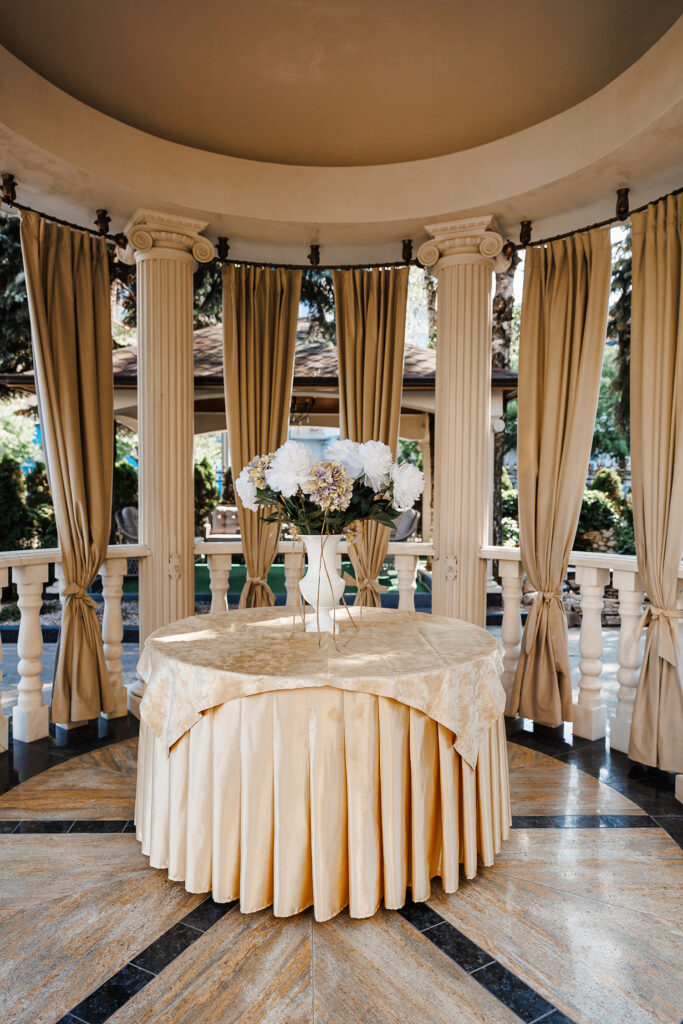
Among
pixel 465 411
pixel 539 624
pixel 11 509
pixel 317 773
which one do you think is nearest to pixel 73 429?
pixel 465 411

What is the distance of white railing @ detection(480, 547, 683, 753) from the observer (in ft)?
11.4

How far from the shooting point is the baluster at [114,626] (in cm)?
387

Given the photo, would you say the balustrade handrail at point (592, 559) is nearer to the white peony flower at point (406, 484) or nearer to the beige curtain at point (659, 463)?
the beige curtain at point (659, 463)

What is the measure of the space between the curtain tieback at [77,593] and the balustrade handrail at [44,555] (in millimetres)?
158

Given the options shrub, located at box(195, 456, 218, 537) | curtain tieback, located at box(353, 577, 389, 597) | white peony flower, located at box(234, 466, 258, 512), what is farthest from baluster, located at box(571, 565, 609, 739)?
shrub, located at box(195, 456, 218, 537)

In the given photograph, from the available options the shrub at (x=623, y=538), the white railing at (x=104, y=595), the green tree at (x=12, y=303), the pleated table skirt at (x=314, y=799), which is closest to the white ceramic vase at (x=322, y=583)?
the pleated table skirt at (x=314, y=799)

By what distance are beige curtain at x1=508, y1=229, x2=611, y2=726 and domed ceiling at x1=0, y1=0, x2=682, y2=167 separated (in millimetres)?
864

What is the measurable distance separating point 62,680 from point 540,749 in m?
2.59

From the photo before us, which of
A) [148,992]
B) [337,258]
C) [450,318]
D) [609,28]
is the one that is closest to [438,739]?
[148,992]

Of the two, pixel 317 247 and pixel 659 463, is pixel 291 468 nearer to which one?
pixel 659 463

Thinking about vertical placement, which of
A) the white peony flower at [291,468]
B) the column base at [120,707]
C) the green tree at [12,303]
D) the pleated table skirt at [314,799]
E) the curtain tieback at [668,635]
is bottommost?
the column base at [120,707]

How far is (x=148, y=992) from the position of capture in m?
1.77

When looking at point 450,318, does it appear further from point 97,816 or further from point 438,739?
point 97,816
